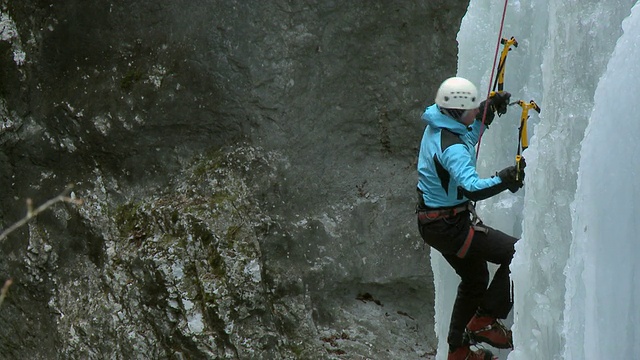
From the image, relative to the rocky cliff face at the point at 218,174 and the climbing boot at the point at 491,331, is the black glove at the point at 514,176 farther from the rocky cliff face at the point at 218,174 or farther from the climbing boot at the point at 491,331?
the rocky cliff face at the point at 218,174

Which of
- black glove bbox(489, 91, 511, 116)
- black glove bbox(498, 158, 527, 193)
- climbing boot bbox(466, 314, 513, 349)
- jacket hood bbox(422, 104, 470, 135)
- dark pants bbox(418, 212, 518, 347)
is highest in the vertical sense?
black glove bbox(489, 91, 511, 116)

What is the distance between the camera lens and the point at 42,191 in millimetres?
7832

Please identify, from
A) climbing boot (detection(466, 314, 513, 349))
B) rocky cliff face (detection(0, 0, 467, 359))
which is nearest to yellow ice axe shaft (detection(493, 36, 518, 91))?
climbing boot (detection(466, 314, 513, 349))

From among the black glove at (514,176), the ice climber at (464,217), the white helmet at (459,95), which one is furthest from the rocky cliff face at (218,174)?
the black glove at (514,176)

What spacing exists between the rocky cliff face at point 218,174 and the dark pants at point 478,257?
176 cm

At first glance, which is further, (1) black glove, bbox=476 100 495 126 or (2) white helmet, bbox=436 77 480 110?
(1) black glove, bbox=476 100 495 126

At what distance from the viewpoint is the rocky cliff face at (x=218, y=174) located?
752 cm

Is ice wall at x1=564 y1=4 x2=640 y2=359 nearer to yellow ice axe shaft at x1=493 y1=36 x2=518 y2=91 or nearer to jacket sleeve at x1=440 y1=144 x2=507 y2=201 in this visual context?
jacket sleeve at x1=440 y1=144 x2=507 y2=201

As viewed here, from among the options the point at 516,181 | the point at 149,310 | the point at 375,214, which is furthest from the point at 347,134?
the point at 516,181

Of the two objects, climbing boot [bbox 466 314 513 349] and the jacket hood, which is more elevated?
the jacket hood

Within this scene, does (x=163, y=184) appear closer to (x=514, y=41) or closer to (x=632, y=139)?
(x=514, y=41)

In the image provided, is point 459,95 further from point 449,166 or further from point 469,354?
point 469,354

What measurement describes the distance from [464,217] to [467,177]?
0.56m

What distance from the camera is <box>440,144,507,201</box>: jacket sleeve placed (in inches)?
207
